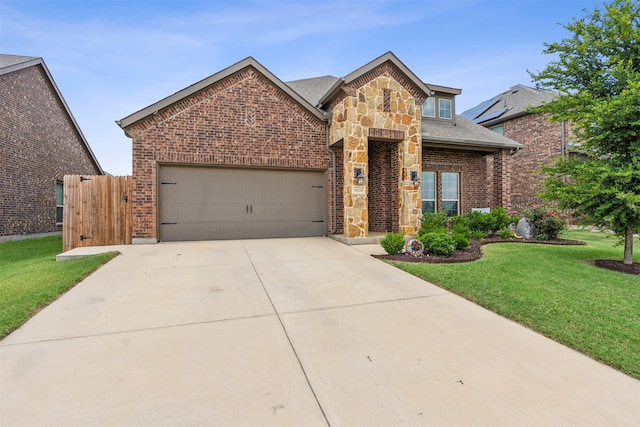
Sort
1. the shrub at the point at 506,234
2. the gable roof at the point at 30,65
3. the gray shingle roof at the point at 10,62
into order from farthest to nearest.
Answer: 1. the gable roof at the point at 30,65
2. the gray shingle roof at the point at 10,62
3. the shrub at the point at 506,234

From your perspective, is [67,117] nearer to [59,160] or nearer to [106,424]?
[59,160]

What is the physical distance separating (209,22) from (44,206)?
10.7 meters

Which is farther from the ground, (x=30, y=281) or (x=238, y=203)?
(x=238, y=203)

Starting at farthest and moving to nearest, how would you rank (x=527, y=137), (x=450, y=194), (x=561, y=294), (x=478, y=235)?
(x=527, y=137)
(x=450, y=194)
(x=478, y=235)
(x=561, y=294)

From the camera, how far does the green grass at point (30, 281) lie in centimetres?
348

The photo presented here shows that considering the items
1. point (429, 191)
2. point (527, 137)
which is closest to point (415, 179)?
point (429, 191)

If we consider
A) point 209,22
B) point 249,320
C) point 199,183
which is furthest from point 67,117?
point 249,320

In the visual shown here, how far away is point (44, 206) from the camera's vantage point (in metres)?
12.7

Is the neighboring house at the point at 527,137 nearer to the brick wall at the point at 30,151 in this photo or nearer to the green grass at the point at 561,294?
the green grass at the point at 561,294

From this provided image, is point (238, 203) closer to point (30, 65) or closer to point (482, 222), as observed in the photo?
point (482, 222)

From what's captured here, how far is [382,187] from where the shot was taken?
1066cm

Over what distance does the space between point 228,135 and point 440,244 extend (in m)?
6.82

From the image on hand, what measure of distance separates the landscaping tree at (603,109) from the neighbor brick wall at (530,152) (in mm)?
9226

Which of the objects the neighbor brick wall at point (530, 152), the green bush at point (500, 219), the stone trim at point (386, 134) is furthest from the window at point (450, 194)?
the neighbor brick wall at point (530, 152)
